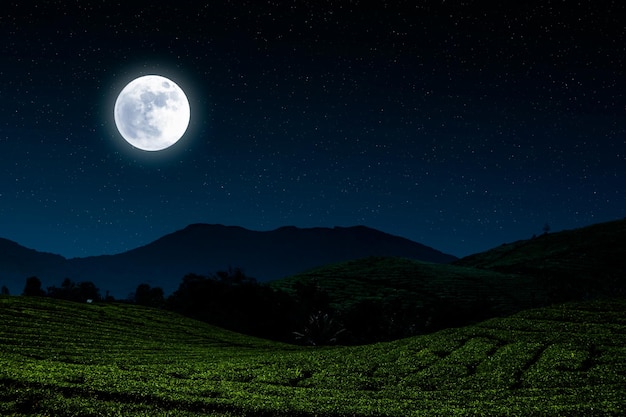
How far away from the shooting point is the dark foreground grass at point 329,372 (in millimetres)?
28547

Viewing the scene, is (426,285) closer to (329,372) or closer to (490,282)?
(490,282)

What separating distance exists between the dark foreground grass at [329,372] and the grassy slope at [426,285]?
268 feet

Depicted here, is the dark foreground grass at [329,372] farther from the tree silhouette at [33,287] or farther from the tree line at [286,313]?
the tree silhouette at [33,287]

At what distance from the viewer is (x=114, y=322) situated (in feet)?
247

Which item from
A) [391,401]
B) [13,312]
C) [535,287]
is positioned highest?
[535,287]

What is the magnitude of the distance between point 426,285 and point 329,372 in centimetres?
13320

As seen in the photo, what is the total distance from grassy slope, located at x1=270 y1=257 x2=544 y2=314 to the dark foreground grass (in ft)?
268

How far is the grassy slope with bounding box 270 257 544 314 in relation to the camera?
153500mm

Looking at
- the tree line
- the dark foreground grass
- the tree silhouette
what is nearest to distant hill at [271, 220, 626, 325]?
the tree line

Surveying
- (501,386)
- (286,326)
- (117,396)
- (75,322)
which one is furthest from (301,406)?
(286,326)

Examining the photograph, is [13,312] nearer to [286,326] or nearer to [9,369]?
[9,369]

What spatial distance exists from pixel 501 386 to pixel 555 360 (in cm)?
906

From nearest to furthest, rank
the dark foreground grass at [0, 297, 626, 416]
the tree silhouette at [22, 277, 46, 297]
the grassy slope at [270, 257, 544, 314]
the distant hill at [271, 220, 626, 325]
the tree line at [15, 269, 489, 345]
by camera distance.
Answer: the dark foreground grass at [0, 297, 626, 416] < the tree line at [15, 269, 489, 345] < the tree silhouette at [22, 277, 46, 297] < the distant hill at [271, 220, 626, 325] < the grassy slope at [270, 257, 544, 314]

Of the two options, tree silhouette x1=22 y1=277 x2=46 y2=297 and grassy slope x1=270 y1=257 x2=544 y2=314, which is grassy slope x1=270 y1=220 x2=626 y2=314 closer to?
grassy slope x1=270 y1=257 x2=544 y2=314
